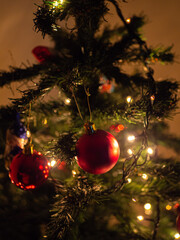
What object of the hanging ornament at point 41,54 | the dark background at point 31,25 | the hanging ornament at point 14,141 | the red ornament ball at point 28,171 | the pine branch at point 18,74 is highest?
the dark background at point 31,25

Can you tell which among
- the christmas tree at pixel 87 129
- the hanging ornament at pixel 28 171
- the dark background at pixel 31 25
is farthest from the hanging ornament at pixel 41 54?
the hanging ornament at pixel 28 171

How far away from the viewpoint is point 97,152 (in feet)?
1.21

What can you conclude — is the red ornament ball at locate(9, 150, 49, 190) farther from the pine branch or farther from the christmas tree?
the pine branch

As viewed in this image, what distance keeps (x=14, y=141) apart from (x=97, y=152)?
0.29 metres

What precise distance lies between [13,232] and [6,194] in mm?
196

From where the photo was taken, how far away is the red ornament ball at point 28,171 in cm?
41

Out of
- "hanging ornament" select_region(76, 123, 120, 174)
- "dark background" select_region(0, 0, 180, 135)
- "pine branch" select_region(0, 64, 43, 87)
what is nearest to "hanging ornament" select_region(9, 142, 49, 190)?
"hanging ornament" select_region(76, 123, 120, 174)

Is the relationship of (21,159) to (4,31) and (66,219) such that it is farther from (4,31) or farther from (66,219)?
(4,31)

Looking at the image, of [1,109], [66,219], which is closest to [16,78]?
[1,109]

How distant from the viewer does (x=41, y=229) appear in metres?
0.92

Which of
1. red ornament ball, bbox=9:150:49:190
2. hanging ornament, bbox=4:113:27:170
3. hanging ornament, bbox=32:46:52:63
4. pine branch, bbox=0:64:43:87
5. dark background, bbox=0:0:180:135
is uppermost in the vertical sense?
dark background, bbox=0:0:180:135

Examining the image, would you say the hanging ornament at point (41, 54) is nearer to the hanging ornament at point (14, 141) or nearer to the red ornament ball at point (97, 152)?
the hanging ornament at point (14, 141)

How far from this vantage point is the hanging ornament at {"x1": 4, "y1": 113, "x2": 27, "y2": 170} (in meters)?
0.52

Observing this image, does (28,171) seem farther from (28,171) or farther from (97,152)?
(97,152)
